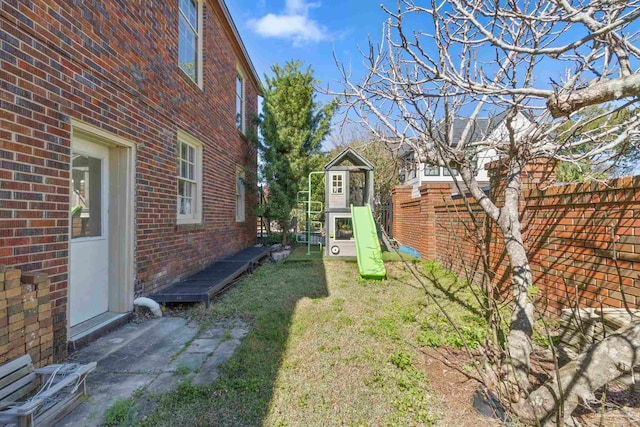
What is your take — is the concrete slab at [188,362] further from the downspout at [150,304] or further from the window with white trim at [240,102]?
the window with white trim at [240,102]

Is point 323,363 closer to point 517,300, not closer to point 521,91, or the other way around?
point 517,300

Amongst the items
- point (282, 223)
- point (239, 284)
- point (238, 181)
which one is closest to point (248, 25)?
point (238, 181)

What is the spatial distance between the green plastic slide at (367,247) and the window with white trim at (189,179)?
344 centimetres

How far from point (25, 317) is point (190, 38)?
18.5ft

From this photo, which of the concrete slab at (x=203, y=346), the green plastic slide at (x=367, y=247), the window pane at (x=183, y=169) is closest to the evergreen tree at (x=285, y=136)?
the green plastic slide at (x=367, y=247)

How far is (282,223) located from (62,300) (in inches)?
339

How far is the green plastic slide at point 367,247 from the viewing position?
6.39 metres

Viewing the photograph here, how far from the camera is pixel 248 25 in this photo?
903 cm

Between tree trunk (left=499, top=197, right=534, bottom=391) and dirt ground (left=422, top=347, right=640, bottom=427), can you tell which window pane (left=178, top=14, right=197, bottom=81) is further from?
dirt ground (left=422, top=347, right=640, bottom=427)

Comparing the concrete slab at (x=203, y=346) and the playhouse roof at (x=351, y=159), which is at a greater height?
the playhouse roof at (x=351, y=159)

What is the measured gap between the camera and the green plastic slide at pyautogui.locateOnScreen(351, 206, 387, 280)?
639 centimetres

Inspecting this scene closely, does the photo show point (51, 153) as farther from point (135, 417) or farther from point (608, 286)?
point (608, 286)

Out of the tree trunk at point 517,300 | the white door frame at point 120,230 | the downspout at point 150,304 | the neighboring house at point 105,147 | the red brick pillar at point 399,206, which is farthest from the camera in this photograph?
the red brick pillar at point 399,206

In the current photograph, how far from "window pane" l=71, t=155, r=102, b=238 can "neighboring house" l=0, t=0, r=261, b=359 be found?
0.04ft
